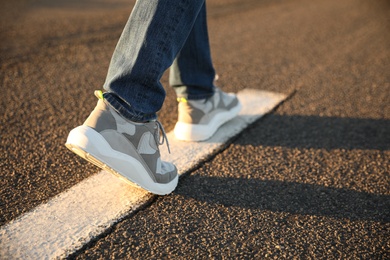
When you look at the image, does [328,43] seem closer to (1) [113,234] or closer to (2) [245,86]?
(2) [245,86]

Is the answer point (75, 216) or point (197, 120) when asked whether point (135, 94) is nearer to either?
point (75, 216)

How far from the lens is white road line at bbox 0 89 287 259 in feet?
4.85

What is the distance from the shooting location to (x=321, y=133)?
243 centimetres

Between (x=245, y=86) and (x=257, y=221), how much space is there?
1571 mm

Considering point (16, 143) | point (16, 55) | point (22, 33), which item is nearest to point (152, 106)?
point (16, 143)

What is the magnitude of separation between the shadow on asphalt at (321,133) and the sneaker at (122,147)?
2.10 feet

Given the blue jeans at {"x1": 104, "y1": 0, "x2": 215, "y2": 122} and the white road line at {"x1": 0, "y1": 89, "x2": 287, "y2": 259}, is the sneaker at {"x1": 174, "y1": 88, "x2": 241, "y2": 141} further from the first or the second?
the blue jeans at {"x1": 104, "y1": 0, "x2": 215, "y2": 122}

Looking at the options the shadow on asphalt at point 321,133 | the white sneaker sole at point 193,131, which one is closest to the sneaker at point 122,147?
the white sneaker sole at point 193,131

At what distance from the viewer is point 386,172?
2.05m

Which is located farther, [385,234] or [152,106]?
[152,106]

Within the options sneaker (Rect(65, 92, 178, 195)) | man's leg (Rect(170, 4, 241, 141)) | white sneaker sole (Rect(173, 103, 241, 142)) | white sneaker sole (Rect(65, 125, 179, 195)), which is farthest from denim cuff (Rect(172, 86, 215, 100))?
white sneaker sole (Rect(65, 125, 179, 195))

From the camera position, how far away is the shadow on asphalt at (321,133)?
229cm

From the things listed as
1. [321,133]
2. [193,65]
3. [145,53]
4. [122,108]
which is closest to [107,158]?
[122,108]

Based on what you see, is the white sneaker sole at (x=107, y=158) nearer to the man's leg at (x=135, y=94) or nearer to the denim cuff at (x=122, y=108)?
the man's leg at (x=135, y=94)
